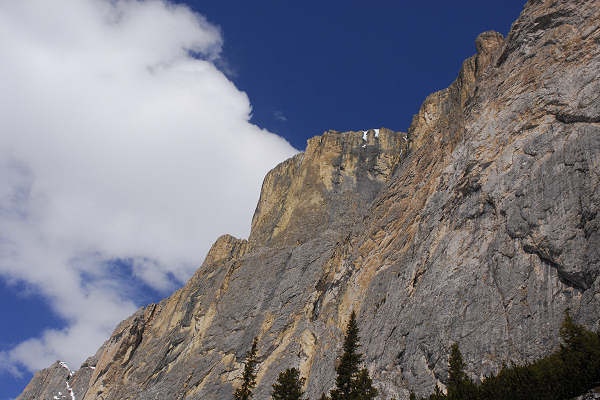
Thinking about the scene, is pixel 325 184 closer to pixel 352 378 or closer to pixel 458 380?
pixel 352 378

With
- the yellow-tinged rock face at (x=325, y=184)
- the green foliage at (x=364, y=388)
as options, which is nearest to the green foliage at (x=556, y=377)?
the green foliage at (x=364, y=388)

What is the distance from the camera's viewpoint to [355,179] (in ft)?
227

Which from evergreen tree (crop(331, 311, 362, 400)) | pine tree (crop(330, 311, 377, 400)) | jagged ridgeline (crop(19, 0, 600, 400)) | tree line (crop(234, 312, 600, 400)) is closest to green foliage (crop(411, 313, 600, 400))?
tree line (crop(234, 312, 600, 400))

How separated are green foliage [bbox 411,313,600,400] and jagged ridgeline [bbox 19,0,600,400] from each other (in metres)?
2.60

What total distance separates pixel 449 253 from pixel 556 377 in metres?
12.7

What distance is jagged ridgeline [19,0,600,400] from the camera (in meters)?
26.6

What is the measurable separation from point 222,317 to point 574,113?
135 feet

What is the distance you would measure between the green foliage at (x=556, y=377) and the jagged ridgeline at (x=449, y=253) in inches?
103

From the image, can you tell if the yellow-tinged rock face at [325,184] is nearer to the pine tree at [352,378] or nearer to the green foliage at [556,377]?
the pine tree at [352,378]

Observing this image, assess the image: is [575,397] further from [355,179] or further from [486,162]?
[355,179]

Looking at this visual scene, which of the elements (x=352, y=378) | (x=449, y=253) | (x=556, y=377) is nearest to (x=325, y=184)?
(x=449, y=253)

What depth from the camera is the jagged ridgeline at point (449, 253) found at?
87.4 feet

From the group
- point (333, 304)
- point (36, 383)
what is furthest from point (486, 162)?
point (36, 383)

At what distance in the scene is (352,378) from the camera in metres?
32.9
